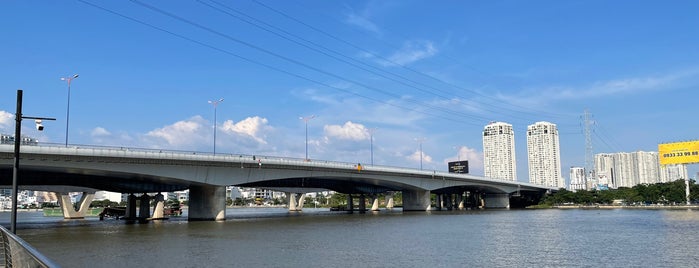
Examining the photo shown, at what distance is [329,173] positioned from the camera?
89812 mm

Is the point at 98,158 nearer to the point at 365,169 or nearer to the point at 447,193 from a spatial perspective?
the point at 365,169

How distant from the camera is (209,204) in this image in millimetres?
74562

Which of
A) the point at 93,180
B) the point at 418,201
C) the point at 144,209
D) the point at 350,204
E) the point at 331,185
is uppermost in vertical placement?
the point at 93,180

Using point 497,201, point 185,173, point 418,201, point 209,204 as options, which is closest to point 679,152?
point 497,201

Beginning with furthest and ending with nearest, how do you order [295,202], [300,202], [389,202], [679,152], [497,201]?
1. [389,202]
2. [300,202]
3. [295,202]
4. [497,201]
5. [679,152]

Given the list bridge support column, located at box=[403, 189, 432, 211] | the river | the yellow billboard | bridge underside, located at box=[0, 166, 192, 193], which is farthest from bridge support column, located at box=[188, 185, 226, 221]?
the yellow billboard

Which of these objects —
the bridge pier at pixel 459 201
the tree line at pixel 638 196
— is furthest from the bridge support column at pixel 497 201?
the tree line at pixel 638 196

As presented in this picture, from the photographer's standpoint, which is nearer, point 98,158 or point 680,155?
point 98,158

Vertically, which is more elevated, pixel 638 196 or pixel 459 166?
pixel 459 166

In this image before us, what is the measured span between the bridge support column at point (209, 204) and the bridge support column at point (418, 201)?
5452 cm

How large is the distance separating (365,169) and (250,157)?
26086 mm

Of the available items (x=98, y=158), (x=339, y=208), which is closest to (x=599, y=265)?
(x=98, y=158)

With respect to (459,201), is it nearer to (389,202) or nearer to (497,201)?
(497,201)

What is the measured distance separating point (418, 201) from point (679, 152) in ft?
191
